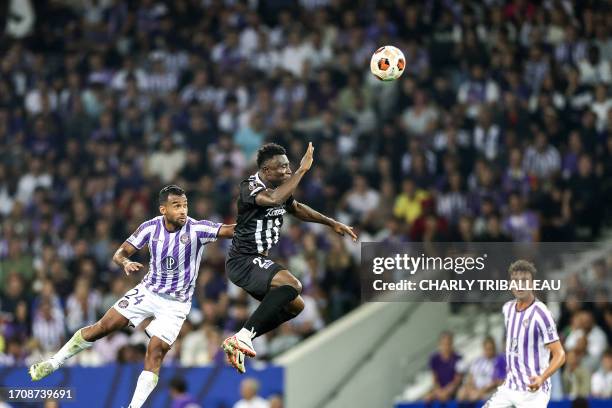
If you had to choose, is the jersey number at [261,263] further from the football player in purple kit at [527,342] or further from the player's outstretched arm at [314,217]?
the football player in purple kit at [527,342]

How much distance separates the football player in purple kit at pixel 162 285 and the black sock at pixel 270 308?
76 centimetres

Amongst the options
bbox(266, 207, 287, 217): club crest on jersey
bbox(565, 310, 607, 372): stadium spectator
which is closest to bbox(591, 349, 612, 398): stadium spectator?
bbox(565, 310, 607, 372): stadium spectator

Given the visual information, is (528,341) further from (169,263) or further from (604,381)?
(169,263)

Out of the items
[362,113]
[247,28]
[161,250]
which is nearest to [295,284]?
[161,250]

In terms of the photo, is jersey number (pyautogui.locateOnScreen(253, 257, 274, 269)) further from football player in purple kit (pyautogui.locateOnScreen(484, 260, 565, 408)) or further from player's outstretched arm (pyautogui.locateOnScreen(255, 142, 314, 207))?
football player in purple kit (pyautogui.locateOnScreen(484, 260, 565, 408))

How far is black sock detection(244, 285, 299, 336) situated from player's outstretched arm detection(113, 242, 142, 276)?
1.07 metres

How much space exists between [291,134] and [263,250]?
8.05 meters

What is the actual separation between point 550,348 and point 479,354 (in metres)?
4.17

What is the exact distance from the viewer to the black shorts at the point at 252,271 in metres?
11.0

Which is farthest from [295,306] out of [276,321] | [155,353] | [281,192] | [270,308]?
[155,353]

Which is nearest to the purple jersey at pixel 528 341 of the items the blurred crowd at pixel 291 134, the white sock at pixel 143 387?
the white sock at pixel 143 387

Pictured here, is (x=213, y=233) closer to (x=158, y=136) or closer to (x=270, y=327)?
(x=270, y=327)

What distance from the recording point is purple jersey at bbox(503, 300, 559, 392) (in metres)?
11.9

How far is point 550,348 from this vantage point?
11836 millimetres
